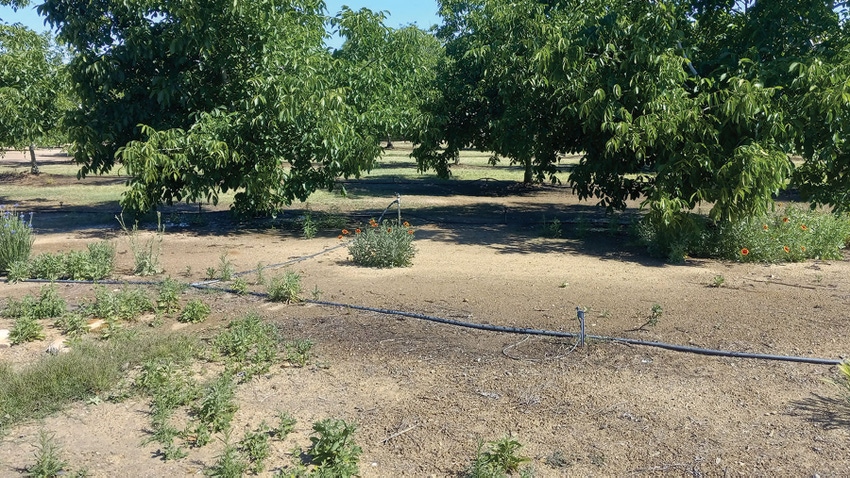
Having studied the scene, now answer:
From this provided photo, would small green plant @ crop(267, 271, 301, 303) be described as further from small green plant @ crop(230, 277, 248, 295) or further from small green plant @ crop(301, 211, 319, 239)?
small green plant @ crop(301, 211, 319, 239)

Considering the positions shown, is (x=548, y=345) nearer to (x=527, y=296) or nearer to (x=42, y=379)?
(x=527, y=296)

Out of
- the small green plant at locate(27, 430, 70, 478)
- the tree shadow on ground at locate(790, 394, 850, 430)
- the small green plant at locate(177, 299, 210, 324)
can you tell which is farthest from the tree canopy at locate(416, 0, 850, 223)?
the small green plant at locate(27, 430, 70, 478)

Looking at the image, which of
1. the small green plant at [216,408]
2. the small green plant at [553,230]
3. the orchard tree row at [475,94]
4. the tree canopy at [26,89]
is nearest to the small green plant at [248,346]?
the small green plant at [216,408]

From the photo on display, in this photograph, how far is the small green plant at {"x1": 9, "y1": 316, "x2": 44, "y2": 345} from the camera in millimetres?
5832

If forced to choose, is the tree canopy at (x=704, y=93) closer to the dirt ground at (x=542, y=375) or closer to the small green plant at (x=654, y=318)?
the dirt ground at (x=542, y=375)

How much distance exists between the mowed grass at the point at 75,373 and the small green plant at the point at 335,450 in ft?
5.86

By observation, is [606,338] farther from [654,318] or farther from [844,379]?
[844,379]

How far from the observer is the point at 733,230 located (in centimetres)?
896

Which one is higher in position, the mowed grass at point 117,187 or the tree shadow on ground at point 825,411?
the mowed grass at point 117,187

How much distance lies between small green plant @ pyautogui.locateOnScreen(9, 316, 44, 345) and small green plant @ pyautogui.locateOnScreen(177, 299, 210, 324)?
1.09m

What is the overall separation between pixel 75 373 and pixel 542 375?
3069 mm

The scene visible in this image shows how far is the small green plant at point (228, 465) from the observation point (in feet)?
12.2

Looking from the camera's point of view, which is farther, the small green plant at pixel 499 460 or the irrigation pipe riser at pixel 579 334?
the irrigation pipe riser at pixel 579 334

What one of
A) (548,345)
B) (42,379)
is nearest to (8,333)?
(42,379)
